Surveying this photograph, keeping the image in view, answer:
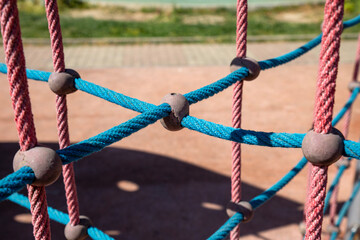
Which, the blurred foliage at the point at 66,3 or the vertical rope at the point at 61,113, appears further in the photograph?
the blurred foliage at the point at 66,3

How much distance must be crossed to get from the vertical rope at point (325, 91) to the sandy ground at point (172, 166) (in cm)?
233

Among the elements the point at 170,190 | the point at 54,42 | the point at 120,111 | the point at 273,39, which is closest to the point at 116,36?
the point at 273,39

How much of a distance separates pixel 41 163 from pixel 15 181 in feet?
0.25

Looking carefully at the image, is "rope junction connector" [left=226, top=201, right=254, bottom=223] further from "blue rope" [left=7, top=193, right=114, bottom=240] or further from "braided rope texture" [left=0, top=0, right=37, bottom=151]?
"braided rope texture" [left=0, top=0, right=37, bottom=151]

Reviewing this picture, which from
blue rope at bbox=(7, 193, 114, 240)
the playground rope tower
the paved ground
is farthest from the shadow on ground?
the paved ground

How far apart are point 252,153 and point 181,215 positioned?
132 centimetres

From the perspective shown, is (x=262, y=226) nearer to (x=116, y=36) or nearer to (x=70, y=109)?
(x=70, y=109)

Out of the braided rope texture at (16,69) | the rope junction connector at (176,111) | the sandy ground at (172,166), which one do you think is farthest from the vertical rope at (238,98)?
the sandy ground at (172,166)

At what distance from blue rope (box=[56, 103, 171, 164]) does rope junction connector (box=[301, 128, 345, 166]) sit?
1.61 feet

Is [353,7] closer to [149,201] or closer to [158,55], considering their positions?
[158,55]

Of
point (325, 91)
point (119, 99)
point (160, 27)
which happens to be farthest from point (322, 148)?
point (160, 27)

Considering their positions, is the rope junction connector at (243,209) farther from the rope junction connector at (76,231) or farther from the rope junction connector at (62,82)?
the rope junction connector at (62,82)

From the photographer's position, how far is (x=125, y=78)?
6.80 meters

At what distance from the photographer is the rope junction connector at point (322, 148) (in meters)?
1.16
